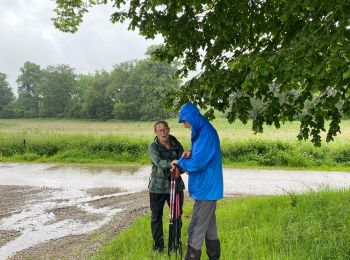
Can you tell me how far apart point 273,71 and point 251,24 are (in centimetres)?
290

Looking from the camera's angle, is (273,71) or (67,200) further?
(67,200)

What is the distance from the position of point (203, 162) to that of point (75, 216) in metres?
5.76

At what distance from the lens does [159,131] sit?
576cm

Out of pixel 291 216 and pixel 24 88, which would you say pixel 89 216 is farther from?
pixel 24 88

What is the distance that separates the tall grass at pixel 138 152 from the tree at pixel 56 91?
191ft

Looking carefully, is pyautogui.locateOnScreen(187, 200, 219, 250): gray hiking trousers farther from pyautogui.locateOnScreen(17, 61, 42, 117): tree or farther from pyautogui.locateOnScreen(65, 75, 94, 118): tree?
pyautogui.locateOnScreen(17, 61, 42, 117): tree

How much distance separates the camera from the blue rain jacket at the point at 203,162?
183 inches

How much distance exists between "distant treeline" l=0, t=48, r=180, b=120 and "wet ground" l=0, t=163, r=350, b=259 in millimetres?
40632

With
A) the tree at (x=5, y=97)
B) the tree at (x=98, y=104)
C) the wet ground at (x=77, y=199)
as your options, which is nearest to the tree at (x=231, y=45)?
the wet ground at (x=77, y=199)

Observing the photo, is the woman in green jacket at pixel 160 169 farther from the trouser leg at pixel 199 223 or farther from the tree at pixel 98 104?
the tree at pixel 98 104

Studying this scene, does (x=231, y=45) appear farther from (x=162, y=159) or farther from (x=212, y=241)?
(x=212, y=241)

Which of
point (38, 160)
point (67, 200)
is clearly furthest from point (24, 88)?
point (67, 200)

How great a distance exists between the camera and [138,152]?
20.2m

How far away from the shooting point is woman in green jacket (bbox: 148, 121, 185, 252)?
18.9ft
